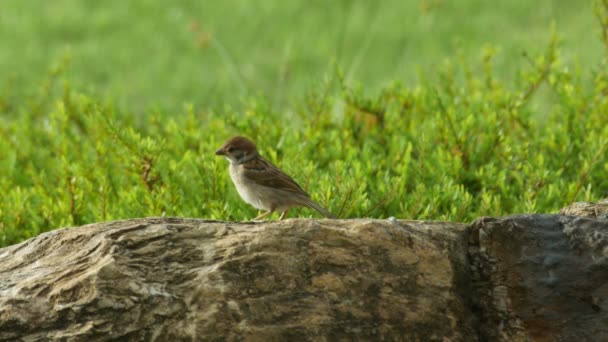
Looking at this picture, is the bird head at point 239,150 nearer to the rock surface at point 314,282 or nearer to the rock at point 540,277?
the rock surface at point 314,282

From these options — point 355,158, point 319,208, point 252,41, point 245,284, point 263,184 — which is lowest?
point 245,284

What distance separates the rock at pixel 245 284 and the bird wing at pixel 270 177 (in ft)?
3.55

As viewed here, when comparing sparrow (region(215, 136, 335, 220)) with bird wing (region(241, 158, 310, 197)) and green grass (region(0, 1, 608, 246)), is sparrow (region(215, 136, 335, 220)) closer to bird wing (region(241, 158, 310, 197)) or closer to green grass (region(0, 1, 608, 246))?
bird wing (region(241, 158, 310, 197))

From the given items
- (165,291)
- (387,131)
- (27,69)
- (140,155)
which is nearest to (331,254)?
(165,291)

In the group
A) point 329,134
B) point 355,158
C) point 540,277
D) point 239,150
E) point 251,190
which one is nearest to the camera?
point 540,277

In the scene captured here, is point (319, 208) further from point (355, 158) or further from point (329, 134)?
point (329, 134)

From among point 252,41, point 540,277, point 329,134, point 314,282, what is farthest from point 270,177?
point 252,41

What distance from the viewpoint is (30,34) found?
13125 mm

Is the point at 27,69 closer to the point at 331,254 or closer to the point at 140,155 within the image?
the point at 140,155

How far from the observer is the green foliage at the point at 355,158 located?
579cm

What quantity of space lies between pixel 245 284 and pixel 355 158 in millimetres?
3134

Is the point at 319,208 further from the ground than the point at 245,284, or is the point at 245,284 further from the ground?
the point at 319,208

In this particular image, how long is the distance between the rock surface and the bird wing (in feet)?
3.45

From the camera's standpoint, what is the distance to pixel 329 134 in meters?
7.24
